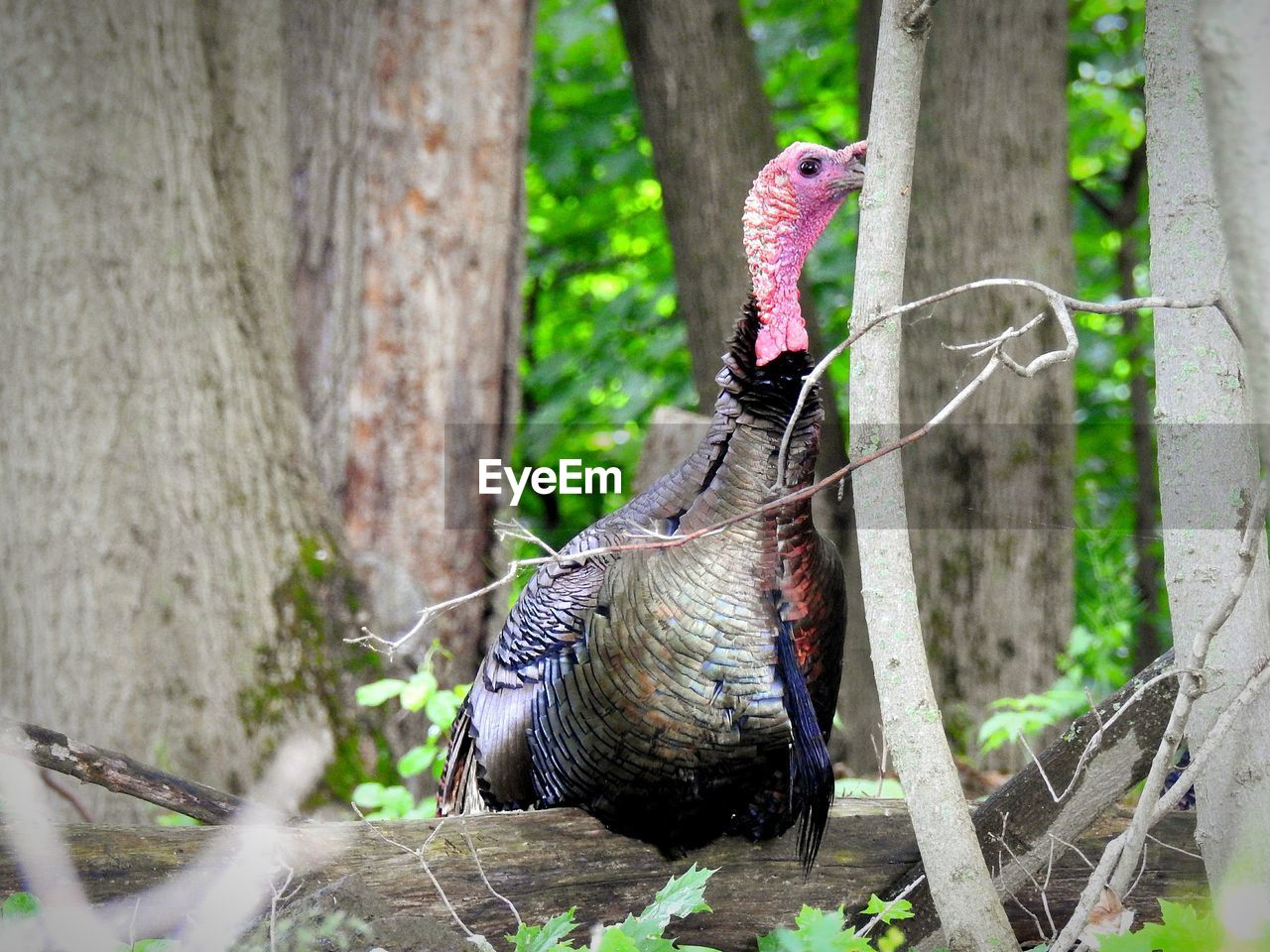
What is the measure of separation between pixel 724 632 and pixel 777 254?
29.5 inches

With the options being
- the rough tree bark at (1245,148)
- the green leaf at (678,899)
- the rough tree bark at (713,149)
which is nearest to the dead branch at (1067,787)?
the green leaf at (678,899)

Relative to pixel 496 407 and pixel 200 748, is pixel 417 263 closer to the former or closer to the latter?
pixel 496 407

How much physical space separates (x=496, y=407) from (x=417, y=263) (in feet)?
1.96

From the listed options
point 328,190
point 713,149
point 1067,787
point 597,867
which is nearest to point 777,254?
point 1067,787

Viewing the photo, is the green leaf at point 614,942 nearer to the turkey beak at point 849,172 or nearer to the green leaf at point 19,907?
the green leaf at point 19,907

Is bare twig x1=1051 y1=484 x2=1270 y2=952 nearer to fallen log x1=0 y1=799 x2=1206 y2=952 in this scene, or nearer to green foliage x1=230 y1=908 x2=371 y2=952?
fallen log x1=0 y1=799 x2=1206 y2=952

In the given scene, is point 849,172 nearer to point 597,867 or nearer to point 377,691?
point 597,867

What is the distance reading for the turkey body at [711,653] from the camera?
2.31m

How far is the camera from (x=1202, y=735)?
1957 millimetres

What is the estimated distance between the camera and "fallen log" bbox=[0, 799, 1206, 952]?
230 centimetres

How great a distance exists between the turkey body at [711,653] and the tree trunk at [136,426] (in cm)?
→ 167

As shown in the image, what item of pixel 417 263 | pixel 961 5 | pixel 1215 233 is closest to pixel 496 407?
pixel 417 263

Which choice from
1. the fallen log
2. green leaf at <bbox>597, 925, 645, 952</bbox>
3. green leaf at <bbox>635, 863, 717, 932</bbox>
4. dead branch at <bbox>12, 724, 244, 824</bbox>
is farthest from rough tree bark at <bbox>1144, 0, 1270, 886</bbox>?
dead branch at <bbox>12, 724, 244, 824</bbox>

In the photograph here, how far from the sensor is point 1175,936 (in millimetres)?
1613
